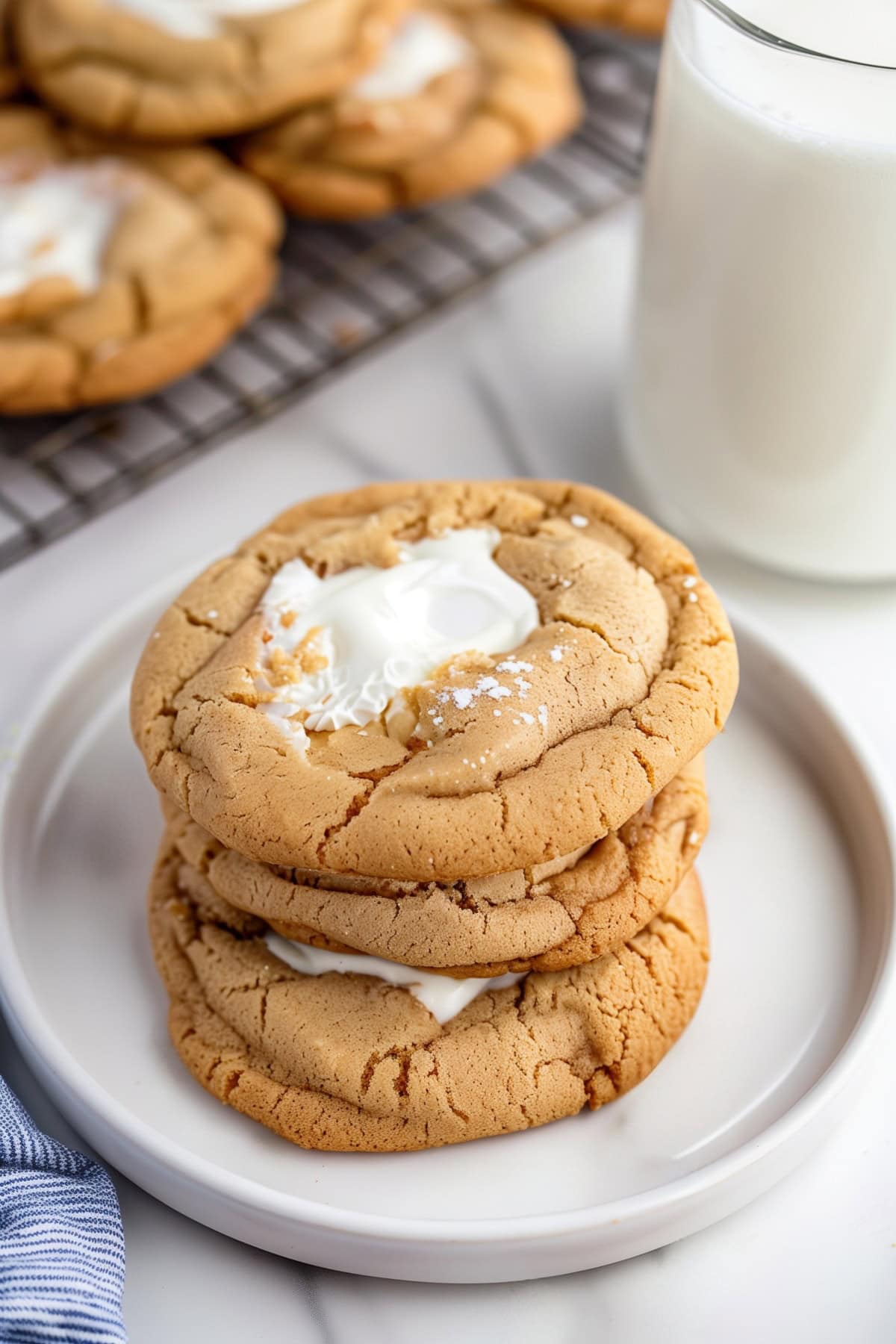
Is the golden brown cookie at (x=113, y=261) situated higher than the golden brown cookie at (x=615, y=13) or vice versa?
the golden brown cookie at (x=615, y=13)

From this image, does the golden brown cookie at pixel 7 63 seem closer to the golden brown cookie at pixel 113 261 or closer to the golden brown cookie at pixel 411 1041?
the golden brown cookie at pixel 113 261

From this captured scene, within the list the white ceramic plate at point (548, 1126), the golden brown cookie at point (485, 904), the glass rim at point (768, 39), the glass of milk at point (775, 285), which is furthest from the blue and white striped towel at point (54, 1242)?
the glass rim at point (768, 39)

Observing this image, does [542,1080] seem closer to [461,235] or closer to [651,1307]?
[651,1307]

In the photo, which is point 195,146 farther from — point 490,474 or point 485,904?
point 485,904

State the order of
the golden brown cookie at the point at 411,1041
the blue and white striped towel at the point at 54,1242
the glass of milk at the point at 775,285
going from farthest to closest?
the glass of milk at the point at 775,285 → the golden brown cookie at the point at 411,1041 → the blue and white striped towel at the point at 54,1242

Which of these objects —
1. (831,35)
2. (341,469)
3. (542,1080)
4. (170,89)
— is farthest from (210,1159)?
(170,89)

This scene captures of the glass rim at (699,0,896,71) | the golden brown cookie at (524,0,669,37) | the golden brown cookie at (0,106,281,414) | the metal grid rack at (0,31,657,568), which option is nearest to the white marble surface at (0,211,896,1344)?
the metal grid rack at (0,31,657,568)

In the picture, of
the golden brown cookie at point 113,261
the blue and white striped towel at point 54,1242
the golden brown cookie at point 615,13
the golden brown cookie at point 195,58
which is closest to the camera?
the blue and white striped towel at point 54,1242

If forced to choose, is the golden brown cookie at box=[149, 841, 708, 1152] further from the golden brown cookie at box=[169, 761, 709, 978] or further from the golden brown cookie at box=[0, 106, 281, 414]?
the golden brown cookie at box=[0, 106, 281, 414]

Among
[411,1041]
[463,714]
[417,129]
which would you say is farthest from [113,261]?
[411,1041]
